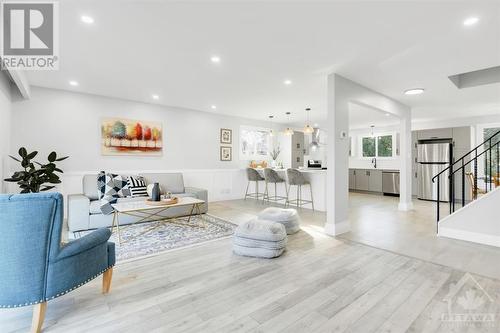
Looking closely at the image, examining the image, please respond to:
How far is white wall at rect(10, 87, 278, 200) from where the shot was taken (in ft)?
14.5

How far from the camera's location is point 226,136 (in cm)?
706

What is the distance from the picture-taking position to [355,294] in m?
2.05

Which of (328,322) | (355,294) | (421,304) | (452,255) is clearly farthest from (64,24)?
(452,255)

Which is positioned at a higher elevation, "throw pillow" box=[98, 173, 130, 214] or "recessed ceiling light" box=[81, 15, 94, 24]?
"recessed ceiling light" box=[81, 15, 94, 24]

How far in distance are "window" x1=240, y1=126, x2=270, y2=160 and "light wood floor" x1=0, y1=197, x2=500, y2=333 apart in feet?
15.9

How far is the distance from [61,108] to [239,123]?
164 inches

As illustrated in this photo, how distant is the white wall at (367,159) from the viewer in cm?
835

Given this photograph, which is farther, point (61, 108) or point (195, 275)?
point (61, 108)

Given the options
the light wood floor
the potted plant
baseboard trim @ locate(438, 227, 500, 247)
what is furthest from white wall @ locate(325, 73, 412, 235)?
the potted plant

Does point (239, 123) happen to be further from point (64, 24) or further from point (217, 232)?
point (64, 24)

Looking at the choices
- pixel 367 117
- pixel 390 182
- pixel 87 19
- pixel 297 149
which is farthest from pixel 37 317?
pixel 390 182

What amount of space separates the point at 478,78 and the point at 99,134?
691cm

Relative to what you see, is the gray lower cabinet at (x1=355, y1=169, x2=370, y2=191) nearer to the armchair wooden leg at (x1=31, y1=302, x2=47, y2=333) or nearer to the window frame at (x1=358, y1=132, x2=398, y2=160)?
the window frame at (x1=358, y1=132, x2=398, y2=160)

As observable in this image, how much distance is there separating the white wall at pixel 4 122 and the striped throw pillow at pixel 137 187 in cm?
171
